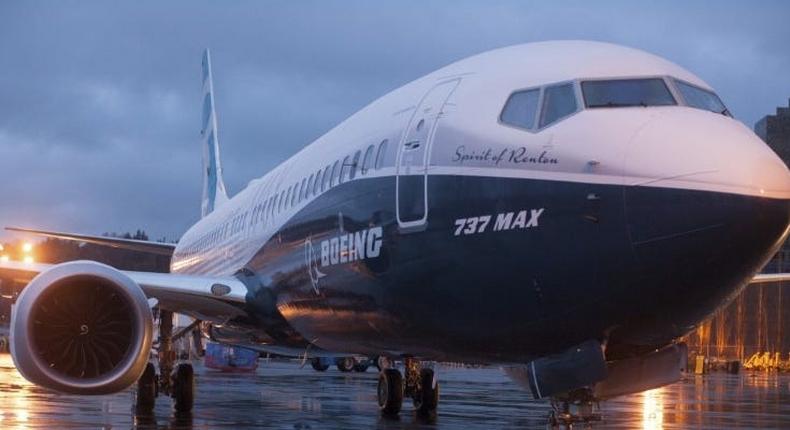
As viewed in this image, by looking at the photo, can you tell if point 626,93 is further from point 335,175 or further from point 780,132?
point 780,132

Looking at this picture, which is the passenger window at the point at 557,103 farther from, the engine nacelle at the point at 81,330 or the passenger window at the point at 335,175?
the engine nacelle at the point at 81,330

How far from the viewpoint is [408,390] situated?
17.0 metres

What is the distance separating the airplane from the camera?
25.2ft

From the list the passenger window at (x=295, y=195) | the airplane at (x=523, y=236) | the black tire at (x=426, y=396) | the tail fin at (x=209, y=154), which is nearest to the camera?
the airplane at (x=523, y=236)

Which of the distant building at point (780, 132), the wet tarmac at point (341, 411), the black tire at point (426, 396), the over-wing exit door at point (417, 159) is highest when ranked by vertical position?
the distant building at point (780, 132)

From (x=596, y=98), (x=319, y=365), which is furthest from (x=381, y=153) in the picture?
(x=319, y=365)

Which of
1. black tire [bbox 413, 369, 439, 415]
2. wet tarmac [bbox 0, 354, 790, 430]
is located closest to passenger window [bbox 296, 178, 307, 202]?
wet tarmac [bbox 0, 354, 790, 430]

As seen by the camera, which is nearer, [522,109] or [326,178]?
[522,109]

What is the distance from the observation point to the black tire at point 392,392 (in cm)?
1686

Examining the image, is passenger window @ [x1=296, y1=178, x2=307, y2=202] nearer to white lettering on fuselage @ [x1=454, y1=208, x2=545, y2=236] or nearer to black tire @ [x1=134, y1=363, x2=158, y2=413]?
white lettering on fuselage @ [x1=454, y1=208, x2=545, y2=236]

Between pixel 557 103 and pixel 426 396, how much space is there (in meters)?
9.27

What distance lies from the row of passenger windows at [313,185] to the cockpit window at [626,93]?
271cm

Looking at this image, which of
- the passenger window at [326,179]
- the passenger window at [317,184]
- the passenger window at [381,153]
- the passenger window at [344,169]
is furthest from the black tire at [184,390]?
the passenger window at [381,153]

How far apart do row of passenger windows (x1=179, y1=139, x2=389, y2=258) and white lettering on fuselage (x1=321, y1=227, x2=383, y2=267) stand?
2.18 feet
